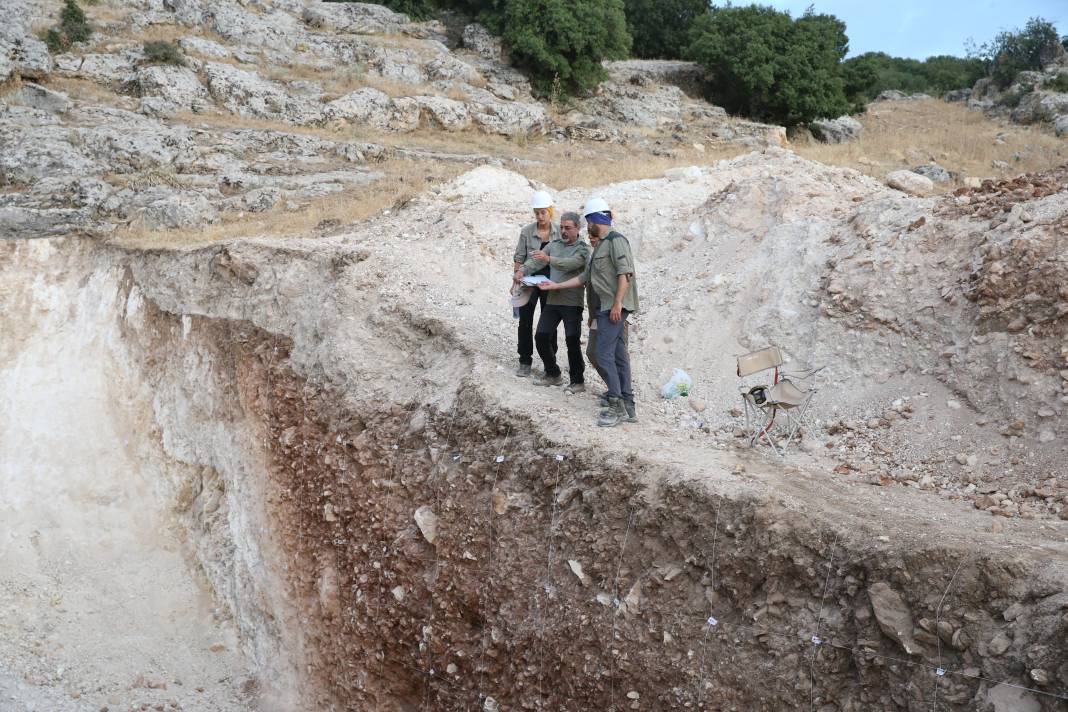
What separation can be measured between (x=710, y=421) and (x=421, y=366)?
296cm

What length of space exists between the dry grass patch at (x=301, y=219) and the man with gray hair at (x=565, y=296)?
6.29m

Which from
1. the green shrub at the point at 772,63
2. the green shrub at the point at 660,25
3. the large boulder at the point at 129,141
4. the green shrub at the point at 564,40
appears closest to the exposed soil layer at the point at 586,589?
the large boulder at the point at 129,141

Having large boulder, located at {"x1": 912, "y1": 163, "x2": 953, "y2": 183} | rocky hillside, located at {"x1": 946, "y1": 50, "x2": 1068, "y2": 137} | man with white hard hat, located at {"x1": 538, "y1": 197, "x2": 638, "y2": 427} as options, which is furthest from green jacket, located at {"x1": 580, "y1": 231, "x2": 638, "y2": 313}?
rocky hillside, located at {"x1": 946, "y1": 50, "x2": 1068, "y2": 137}

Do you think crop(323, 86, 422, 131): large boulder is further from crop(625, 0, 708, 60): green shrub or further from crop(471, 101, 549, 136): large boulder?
crop(625, 0, 708, 60): green shrub

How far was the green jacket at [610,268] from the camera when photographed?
19.4 ft

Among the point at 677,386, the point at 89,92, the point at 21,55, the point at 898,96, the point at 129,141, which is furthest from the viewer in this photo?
the point at 898,96

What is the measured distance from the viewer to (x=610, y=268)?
5.97 meters

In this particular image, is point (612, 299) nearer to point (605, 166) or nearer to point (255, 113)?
point (605, 166)

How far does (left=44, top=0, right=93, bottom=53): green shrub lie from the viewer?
1900cm

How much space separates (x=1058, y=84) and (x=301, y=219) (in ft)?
72.3

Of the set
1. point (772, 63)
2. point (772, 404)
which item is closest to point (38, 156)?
point (772, 404)

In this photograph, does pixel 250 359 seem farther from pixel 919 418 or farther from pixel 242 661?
pixel 919 418

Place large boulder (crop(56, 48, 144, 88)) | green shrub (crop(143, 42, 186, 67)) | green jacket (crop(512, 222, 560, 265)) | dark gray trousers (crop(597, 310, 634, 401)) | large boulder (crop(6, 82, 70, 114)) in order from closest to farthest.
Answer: dark gray trousers (crop(597, 310, 634, 401)) < green jacket (crop(512, 222, 560, 265)) < large boulder (crop(6, 82, 70, 114)) < large boulder (crop(56, 48, 144, 88)) < green shrub (crop(143, 42, 186, 67))

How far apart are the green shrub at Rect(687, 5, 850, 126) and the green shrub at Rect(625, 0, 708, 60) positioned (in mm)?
4474
